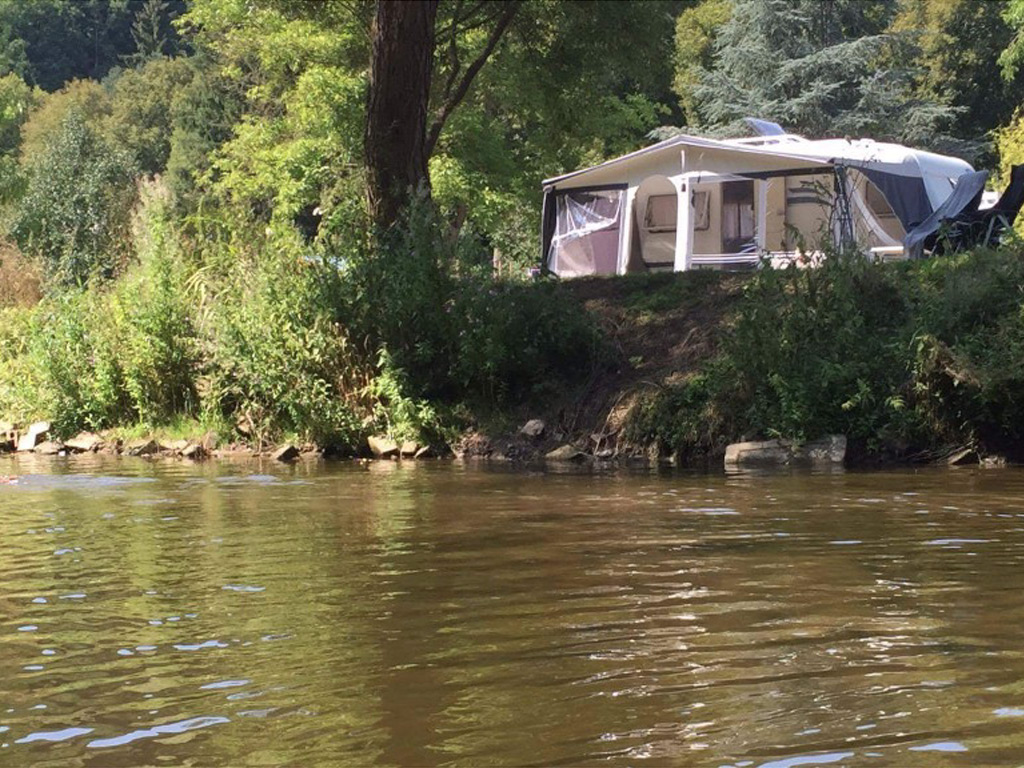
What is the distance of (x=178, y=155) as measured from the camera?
62.9m

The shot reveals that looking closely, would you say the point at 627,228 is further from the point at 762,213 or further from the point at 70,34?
the point at 70,34

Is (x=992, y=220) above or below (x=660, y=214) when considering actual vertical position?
below

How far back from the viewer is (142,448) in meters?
19.0

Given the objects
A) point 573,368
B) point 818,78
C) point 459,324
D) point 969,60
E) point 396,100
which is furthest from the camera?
point 969,60

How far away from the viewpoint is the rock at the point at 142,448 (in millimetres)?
18906

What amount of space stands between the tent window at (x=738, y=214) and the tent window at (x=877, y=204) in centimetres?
193

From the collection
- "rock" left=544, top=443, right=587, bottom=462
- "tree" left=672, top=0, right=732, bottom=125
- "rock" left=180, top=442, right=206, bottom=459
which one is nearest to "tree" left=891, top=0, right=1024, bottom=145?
"tree" left=672, top=0, right=732, bottom=125

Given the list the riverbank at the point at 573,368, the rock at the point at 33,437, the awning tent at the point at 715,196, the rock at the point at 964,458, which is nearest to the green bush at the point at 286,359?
the riverbank at the point at 573,368

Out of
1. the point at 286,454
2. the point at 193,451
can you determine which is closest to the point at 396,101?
the point at 286,454

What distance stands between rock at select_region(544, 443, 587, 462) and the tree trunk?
14.4 ft

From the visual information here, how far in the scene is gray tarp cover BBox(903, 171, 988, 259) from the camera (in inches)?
910

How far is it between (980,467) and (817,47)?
3768cm

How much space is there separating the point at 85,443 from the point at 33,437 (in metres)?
1.04

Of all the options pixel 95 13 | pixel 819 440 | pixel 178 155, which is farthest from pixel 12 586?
pixel 95 13
